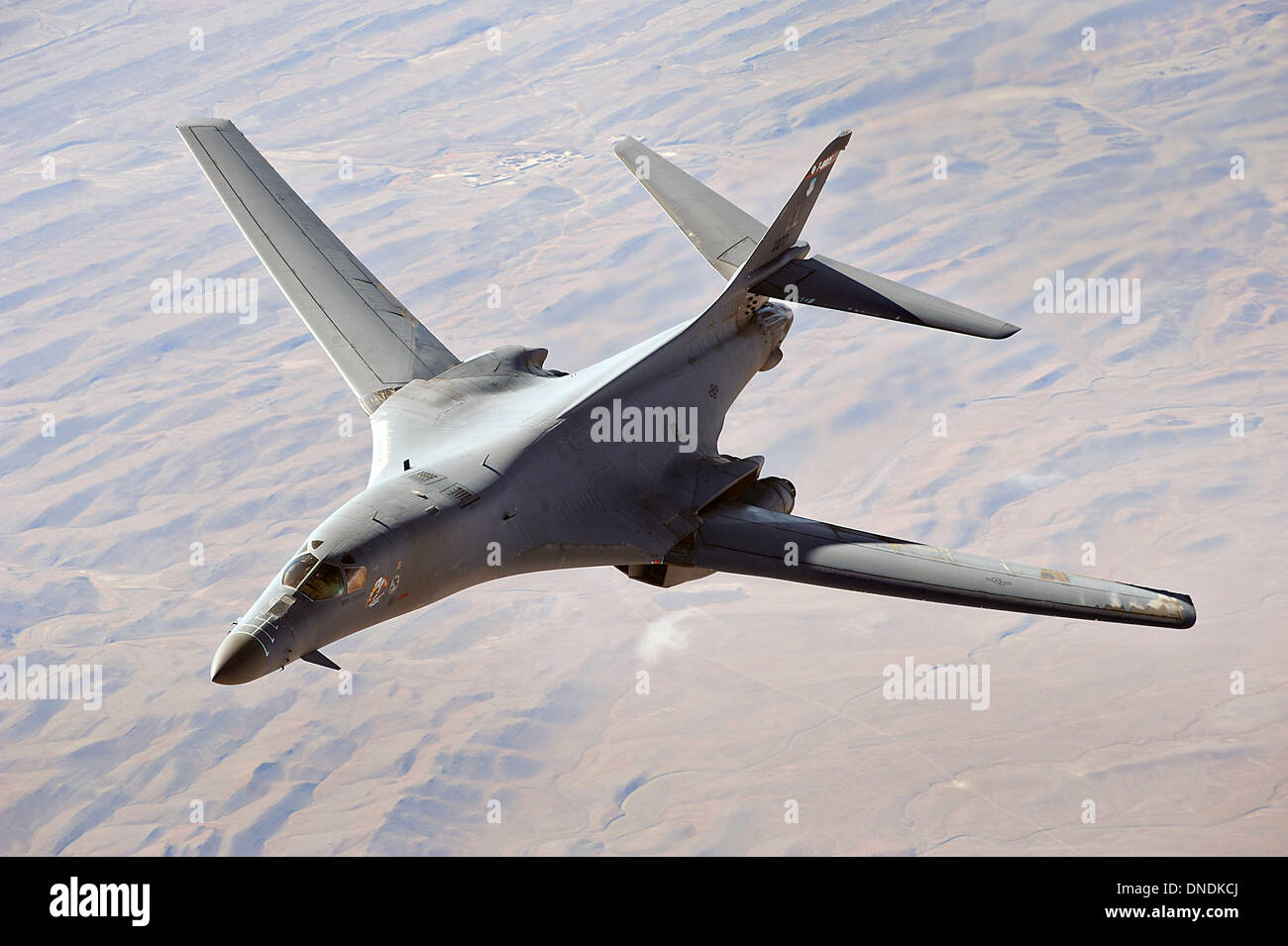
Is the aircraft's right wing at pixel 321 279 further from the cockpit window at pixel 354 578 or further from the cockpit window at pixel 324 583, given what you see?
the cockpit window at pixel 324 583

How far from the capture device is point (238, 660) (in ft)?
53.7

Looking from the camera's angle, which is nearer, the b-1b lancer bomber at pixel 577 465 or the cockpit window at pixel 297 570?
the cockpit window at pixel 297 570

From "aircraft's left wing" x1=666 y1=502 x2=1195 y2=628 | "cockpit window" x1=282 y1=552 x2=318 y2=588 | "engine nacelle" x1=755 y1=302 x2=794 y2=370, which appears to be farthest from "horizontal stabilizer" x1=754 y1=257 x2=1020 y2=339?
"cockpit window" x1=282 y1=552 x2=318 y2=588

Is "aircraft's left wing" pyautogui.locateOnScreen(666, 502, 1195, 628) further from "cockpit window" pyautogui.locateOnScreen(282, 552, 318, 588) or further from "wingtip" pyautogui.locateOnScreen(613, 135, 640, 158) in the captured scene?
"wingtip" pyautogui.locateOnScreen(613, 135, 640, 158)

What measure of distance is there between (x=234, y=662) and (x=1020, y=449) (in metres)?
127

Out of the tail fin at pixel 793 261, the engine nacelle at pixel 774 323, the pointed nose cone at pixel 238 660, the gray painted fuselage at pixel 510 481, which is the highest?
the tail fin at pixel 793 261

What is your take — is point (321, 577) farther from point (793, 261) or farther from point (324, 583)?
point (793, 261)

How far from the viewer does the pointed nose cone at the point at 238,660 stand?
1634 centimetres

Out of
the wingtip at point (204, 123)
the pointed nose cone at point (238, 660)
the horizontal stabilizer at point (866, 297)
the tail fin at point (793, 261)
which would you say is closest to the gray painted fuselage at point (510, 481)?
the pointed nose cone at point (238, 660)

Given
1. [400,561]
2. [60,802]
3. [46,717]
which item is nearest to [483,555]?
[400,561]

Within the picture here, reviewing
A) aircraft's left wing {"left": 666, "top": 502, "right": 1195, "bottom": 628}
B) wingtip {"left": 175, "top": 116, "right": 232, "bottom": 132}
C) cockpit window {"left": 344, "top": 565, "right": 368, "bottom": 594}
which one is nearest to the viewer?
cockpit window {"left": 344, "top": 565, "right": 368, "bottom": 594}

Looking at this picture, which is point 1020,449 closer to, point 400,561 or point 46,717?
point 46,717

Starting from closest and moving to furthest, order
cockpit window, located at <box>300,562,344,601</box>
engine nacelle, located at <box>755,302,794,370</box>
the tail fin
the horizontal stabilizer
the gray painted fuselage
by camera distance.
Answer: cockpit window, located at <box>300,562,344,601</box> < the gray painted fuselage < the tail fin < the horizontal stabilizer < engine nacelle, located at <box>755,302,794,370</box>

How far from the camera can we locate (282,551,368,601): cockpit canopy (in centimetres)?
1745
